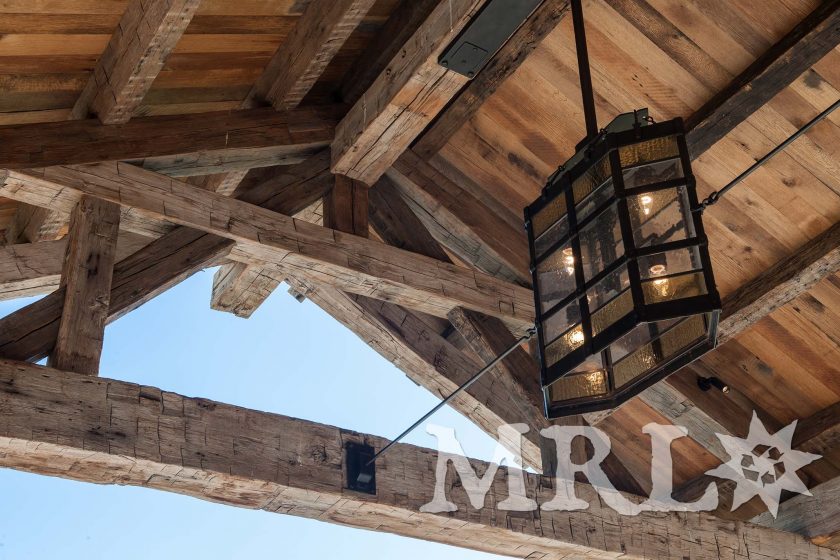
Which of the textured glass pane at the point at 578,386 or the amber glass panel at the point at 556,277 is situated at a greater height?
the amber glass panel at the point at 556,277

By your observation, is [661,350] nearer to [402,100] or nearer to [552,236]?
[552,236]

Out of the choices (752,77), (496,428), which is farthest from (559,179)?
(496,428)

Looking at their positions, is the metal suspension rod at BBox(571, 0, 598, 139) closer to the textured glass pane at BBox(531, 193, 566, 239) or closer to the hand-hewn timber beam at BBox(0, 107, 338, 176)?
the textured glass pane at BBox(531, 193, 566, 239)

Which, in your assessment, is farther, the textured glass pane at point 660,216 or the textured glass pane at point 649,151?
the textured glass pane at point 649,151

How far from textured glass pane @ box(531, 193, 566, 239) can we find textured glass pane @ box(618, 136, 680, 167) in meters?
0.24

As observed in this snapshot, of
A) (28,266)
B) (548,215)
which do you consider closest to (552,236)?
(548,215)

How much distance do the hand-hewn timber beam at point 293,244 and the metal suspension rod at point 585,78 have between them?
1024mm

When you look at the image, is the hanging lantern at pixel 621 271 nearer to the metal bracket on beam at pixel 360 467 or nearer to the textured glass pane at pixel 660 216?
the textured glass pane at pixel 660 216

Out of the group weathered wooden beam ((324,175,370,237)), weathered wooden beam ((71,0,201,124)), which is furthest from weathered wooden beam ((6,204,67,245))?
weathered wooden beam ((324,175,370,237))

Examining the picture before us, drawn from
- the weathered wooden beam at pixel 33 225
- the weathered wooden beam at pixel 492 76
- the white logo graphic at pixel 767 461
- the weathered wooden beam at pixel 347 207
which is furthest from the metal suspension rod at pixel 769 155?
the weathered wooden beam at pixel 33 225

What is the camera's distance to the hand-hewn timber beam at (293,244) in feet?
11.0

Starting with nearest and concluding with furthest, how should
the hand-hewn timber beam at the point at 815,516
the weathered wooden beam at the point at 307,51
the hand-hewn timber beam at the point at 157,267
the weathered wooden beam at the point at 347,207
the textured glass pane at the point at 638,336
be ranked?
1. the textured glass pane at the point at 638,336
2. the hand-hewn timber beam at the point at 157,267
3. the weathered wooden beam at the point at 307,51
4. the weathered wooden beam at the point at 347,207
5. the hand-hewn timber beam at the point at 815,516

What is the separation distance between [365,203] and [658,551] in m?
1.75

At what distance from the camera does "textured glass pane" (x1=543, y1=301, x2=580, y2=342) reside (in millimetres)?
2822
